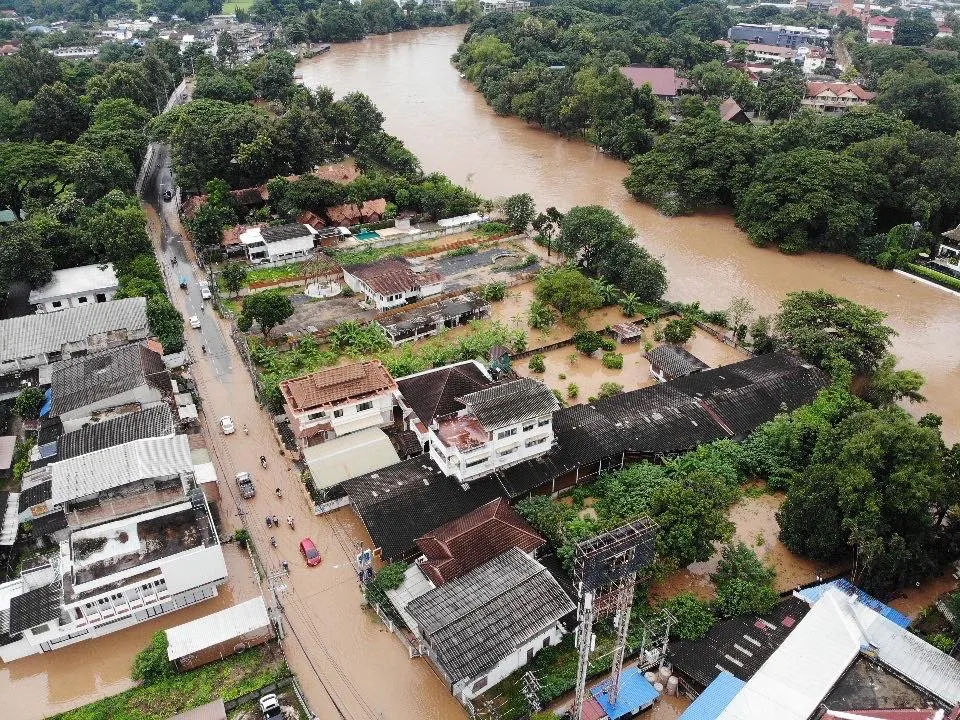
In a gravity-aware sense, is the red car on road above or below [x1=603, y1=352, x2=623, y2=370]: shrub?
below

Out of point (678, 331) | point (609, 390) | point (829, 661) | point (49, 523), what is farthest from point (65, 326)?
point (829, 661)

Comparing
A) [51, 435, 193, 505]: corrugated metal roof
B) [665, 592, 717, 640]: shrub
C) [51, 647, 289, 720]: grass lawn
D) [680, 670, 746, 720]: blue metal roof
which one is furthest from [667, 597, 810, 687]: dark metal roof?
[51, 435, 193, 505]: corrugated metal roof

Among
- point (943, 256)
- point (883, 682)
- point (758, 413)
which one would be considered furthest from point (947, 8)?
point (883, 682)

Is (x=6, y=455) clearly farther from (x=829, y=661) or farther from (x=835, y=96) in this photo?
(x=835, y=96)

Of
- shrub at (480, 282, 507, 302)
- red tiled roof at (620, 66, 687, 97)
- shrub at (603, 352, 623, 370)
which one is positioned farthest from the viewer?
red tiled roof at (620, 66, 687, 97)

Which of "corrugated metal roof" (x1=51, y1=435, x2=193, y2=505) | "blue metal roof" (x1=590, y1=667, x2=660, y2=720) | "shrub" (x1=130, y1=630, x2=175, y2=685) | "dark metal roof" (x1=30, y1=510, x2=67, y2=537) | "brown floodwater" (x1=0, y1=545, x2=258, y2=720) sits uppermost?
"corrugated metal roof" (x1=51, y1=435, x2=193, y2=505)

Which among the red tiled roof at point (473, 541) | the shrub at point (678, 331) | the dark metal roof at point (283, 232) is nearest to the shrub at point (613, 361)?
the shrub at point (678, 331)

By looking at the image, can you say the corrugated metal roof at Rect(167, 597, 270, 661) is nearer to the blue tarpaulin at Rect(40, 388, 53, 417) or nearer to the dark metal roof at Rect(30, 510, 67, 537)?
the dark metal roof at Rect(30, 510, 67, 537)

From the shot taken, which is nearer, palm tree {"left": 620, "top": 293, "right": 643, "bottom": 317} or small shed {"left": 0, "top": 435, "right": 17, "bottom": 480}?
small shed {"left": 0, "top": 435, "right": 17, "bottom": 480}
